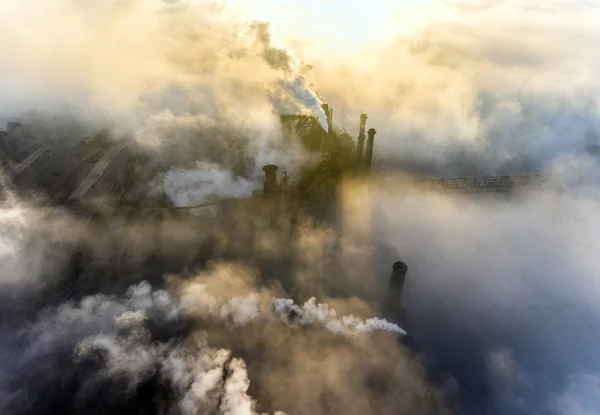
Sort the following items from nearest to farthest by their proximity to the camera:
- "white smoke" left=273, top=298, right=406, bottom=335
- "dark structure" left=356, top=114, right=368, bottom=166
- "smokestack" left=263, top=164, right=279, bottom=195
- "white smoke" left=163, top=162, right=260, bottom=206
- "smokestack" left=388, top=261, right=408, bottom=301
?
"white smoke" left=273, top=298, right=406, bottom=335 → "smokestack" left=388, top=261, right=408, bottom=301 → "smokestack" left=263, top=164, right=279, bottom=195 → "white smoke" left=163, top=162, right=260, bottom=206 → "dark structure" left=356, top=114, right=368, bottom=166

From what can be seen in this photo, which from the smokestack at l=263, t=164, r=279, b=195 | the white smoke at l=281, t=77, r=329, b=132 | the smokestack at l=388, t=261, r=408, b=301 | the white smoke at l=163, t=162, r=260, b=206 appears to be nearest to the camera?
the smokestack at l=388, t=261, r=408, b=301

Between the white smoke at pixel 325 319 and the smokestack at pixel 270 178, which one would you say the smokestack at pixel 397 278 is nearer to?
the white smoke at pixel 325 319

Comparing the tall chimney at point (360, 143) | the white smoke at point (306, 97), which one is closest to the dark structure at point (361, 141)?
the tall chimney at point (360, 143)

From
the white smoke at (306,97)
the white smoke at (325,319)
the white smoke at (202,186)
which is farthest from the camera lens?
the white smoke at (306,97)

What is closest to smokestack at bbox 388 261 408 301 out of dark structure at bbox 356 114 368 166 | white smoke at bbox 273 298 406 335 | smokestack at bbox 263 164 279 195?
white smoke at bbox 273 298 406 335

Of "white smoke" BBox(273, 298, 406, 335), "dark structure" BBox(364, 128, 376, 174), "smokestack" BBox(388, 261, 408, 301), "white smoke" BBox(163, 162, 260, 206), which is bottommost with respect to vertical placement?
"white smoke" BBox(273, 298, 406, 335)

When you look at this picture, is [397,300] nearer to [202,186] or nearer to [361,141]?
[202,186]

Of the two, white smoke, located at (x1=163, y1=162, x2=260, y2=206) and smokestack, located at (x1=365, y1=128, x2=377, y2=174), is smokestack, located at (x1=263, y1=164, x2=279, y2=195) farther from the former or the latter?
smokestack, located at (x1=365, y1=128, x2=377, y2=174)

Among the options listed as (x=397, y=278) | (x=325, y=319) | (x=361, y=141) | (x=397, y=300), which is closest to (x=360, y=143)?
(x=361, y=141)

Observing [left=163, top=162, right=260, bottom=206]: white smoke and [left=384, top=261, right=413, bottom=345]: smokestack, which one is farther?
[left=163, top=162, right=260, bottom=206]: white smoke

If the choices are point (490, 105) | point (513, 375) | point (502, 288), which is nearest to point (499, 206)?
point (502, 288)
